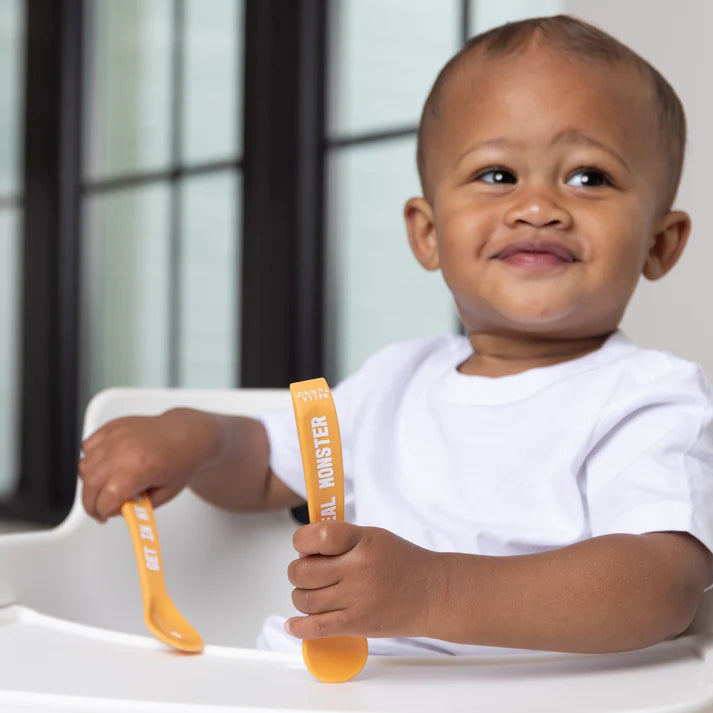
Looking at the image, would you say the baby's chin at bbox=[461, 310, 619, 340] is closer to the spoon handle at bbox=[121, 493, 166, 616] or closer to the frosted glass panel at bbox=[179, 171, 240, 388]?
the spoon handle at bbox=[121, 493, 166, 616]

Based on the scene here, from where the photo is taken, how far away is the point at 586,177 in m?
0.65

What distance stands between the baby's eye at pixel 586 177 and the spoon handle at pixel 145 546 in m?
0.34

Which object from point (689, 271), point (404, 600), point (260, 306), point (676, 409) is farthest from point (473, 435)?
point (260, 306)

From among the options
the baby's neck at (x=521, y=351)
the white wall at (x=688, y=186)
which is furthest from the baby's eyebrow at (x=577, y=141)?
the white wall at (x=688, y=186)

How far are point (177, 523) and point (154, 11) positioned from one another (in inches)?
73.4

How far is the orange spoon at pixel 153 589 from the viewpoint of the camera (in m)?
0.53

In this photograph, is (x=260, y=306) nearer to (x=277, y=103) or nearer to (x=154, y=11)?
(x=277, y=103)

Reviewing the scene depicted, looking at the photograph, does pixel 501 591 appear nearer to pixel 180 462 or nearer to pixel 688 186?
pixel 180 462

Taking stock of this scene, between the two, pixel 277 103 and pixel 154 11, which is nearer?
pixel 277 103

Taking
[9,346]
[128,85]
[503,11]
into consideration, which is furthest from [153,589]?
[9,346]

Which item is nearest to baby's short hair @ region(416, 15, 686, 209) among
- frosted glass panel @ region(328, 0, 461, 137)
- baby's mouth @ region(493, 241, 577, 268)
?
baby's mouth @ region(493, 241, 577, 268)

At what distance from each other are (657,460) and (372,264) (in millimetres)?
1261

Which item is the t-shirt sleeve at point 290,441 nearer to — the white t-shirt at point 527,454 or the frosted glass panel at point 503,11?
the white t-shirt at point 527,454

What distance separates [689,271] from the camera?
0.99m
